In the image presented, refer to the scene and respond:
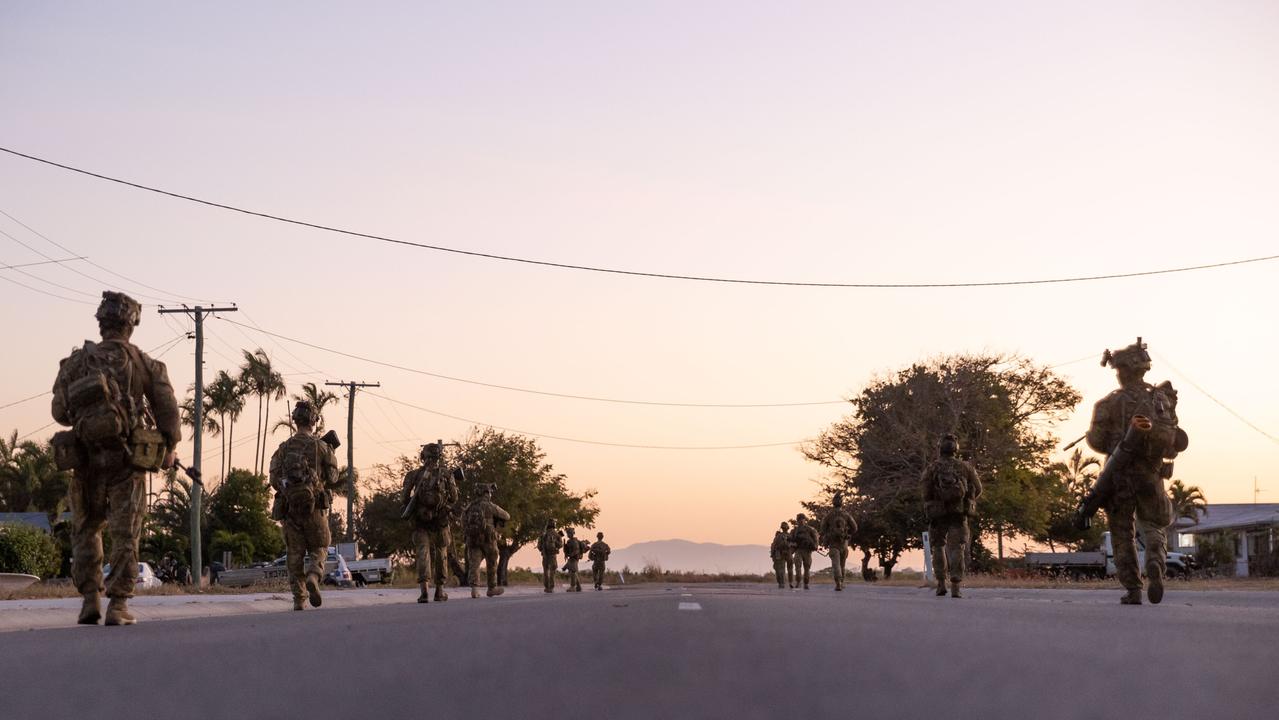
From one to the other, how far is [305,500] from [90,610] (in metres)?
6.51

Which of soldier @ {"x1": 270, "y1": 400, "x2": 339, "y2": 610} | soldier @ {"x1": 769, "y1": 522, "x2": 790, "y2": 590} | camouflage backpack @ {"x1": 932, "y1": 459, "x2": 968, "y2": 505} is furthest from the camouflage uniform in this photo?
soldier @ {"x1": 769, "y1": 522, "x2": 790, "y2": 590}

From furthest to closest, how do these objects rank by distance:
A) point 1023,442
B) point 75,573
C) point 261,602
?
point 1023,442
point 261,602
point 75,573

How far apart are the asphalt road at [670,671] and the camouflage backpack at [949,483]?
1274 cm

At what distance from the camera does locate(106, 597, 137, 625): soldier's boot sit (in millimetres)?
10969

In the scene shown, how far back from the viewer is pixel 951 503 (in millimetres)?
20719

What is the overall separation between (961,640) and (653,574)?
278ft

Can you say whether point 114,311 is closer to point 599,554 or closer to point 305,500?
point 305,500

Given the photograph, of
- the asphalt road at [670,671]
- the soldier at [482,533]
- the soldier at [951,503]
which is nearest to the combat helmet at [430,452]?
the soldier at [482,533]

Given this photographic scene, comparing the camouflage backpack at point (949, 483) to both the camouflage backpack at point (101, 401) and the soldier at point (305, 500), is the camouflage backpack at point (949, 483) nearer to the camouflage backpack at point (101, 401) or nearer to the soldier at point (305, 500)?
the soldier at point (305, 500)

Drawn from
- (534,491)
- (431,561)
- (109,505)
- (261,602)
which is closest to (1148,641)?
(109,505)

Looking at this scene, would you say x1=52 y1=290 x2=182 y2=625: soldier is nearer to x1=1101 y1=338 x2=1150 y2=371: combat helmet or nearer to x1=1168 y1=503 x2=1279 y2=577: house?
x1=1101 y1=338 x2=1150 y2=371: combat helmet

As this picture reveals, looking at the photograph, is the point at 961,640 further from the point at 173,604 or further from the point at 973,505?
the point at 973,505

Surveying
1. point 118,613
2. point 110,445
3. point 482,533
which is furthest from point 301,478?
point 482,533

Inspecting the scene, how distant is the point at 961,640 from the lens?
6.25 meters
